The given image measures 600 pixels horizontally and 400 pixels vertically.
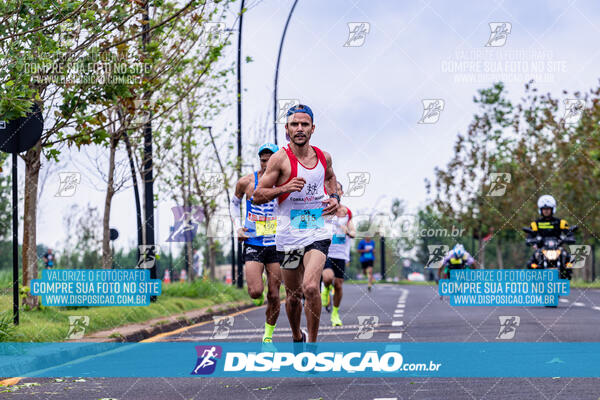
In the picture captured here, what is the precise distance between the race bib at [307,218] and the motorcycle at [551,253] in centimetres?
978

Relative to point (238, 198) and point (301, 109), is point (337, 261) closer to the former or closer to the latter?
point (238, 198)

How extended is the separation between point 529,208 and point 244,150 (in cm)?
2069

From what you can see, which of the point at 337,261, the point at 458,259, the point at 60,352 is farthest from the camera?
the point at 458,259

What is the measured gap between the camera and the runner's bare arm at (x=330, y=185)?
877cm

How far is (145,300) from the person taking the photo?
1727cm

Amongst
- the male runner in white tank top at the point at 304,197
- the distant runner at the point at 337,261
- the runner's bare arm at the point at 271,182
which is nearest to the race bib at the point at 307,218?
the male runner in white tank top at the point at 304,197

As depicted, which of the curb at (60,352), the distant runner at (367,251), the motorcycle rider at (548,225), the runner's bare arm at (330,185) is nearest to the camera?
the runner's bare arm at (330,185)

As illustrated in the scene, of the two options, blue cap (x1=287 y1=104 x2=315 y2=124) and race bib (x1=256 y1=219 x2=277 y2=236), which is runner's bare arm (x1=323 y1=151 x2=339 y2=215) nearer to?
blue cap (x1=287 y1=104 x2=315 y2=124)

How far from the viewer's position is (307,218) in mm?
8883

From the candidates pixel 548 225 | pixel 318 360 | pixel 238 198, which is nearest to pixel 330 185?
pixel 318 360

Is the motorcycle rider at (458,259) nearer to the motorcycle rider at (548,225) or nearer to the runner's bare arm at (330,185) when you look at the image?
the motorcycle rider at (548,225)

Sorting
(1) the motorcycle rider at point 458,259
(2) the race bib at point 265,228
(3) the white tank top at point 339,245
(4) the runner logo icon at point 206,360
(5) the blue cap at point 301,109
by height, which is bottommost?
(4) the runner logo icon at point 206,360

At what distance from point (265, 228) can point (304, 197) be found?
184cm

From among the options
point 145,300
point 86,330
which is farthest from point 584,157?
point 86,330
